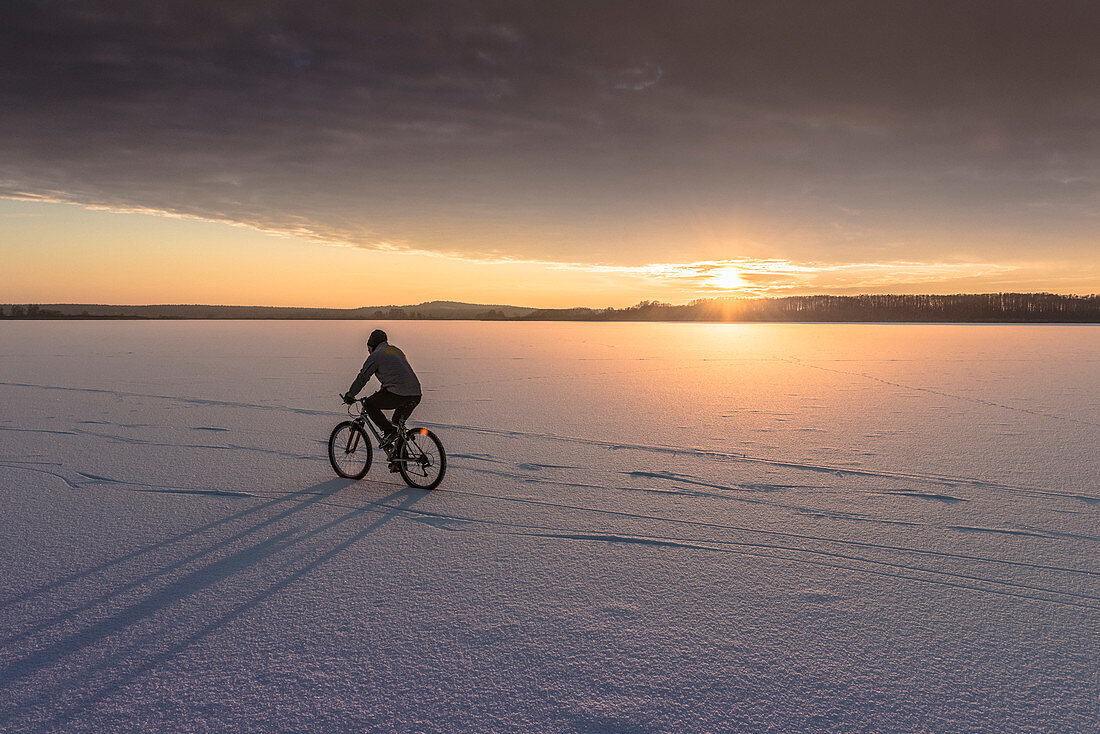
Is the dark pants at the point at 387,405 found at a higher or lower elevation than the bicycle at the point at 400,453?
higher

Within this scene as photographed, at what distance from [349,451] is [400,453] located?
80 cm

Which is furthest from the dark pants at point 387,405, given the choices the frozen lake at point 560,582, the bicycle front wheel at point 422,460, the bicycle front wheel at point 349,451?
the frozen lake at point 560,582

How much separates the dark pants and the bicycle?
4.0 inches

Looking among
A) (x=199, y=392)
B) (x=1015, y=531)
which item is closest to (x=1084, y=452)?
(x=1015, y=531)

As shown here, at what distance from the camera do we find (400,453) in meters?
7.51

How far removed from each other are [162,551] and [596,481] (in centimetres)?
433

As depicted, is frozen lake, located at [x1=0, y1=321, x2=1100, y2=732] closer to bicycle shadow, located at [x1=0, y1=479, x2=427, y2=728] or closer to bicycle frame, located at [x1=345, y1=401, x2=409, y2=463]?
bicycle shadow, located at [x1=0, y1=479, x2=427, y2=728]

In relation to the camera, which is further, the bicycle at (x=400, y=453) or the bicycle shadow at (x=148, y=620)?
the bicycle at (x=400, y=453)

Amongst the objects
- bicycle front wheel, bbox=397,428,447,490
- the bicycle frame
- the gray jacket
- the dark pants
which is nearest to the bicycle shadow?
bicycle front wheel, bbox=397,428,447,490

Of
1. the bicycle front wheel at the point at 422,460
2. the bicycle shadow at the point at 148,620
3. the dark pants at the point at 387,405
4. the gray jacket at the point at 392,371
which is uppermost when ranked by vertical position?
the gray jacket at the point at 392,371

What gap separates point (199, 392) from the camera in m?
15.7

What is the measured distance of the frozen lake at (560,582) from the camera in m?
3.29

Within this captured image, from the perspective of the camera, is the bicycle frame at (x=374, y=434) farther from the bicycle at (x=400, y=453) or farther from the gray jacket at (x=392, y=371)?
the gray jacket at (x=392, y=371)

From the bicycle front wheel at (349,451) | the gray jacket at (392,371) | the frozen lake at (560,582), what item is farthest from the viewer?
the bicycle front wheel at (349,451)
